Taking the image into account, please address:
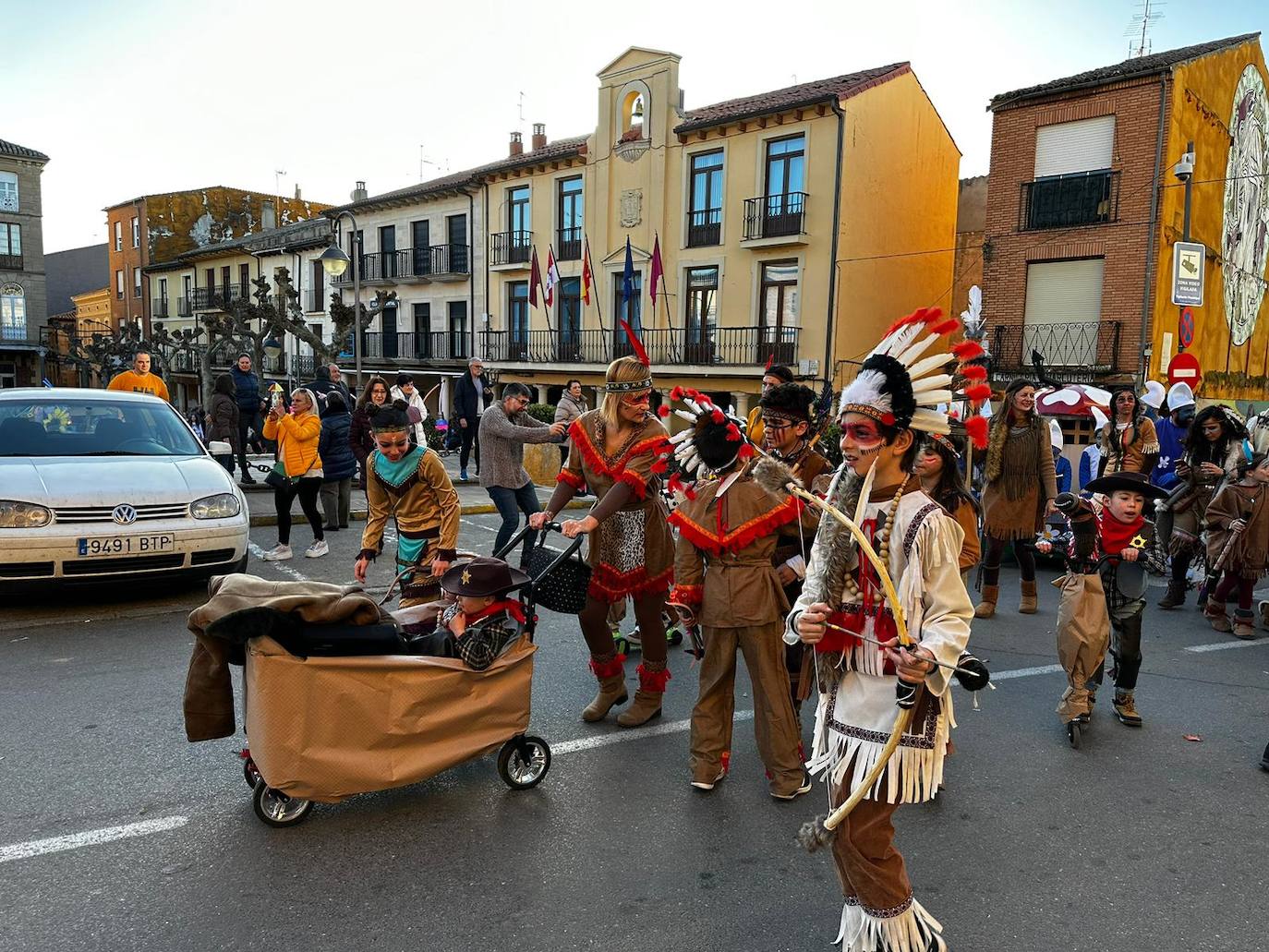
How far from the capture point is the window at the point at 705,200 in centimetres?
2488

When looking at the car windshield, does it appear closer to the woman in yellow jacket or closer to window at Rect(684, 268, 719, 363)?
the woman in yellow jacket

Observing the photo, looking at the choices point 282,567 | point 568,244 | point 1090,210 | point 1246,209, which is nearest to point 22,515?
point 282,567

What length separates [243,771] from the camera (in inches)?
158

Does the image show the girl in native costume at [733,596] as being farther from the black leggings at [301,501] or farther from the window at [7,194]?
the window at [7,194]

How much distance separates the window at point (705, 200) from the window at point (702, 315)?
Result: 943 mm

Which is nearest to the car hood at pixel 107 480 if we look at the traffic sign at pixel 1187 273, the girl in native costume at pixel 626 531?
the girl in native costume at pixel 626 531

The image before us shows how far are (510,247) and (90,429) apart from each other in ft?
78.8

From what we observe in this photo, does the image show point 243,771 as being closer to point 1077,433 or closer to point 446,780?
point 446,780

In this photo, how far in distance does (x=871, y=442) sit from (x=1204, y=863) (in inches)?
95.1

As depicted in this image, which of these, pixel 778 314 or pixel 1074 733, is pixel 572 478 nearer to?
pixel 1074 733

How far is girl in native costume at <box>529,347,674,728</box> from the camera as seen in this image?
15.6 ft

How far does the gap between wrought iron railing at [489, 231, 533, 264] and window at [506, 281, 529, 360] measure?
922mm

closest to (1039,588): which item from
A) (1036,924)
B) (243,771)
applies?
(1036,924)

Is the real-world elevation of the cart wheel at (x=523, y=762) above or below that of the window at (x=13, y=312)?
below
